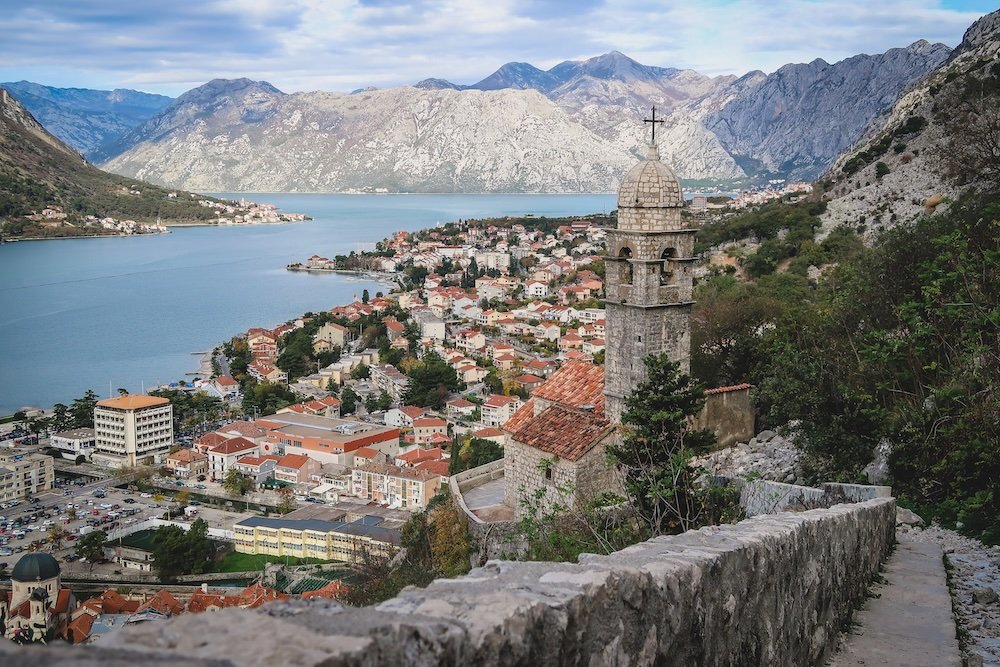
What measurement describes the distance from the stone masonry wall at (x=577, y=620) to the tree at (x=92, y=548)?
22131mm

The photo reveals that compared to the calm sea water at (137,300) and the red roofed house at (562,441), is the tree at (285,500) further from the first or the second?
the red roofed house at (562,441)

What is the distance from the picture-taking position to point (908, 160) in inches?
1001

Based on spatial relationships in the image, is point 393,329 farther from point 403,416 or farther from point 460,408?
point 460,408

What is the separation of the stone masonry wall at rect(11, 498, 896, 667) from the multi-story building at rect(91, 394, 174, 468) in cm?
3138

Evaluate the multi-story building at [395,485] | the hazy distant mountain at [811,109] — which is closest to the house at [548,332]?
the multi-story building at [395,485]

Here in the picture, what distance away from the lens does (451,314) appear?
2032 inches

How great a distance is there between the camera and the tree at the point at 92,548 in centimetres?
2197

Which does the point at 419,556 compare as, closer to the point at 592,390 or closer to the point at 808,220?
the point at 592,390

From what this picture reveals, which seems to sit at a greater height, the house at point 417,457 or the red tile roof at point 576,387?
the red tile roof at point 576,387

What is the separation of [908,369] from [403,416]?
27110mm

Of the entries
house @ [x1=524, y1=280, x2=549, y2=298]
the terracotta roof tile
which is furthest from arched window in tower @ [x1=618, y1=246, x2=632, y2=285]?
house @ [x1=524, y1=280, x2=549, y2=298]

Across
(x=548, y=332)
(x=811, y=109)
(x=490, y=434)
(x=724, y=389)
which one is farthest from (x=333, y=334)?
(x=811, y=109)

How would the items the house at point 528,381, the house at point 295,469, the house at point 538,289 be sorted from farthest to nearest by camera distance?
the house at point 538,289 < the house at point 528,381 < the house at point 295,469

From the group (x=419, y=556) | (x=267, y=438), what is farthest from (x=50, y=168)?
(x=419, y=556)
